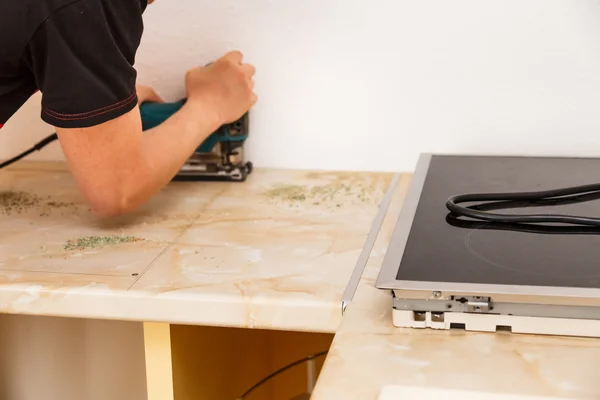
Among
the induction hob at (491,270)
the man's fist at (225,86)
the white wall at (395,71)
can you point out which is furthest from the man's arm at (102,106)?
the induction hob at (491,270)

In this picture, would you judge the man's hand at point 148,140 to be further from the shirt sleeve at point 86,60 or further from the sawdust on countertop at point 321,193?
the sawdust on countertop at point 321,193

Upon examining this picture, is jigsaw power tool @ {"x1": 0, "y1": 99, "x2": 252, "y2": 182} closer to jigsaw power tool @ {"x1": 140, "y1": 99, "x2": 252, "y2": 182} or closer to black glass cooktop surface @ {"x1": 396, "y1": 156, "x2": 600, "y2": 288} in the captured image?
jigsaw power tool @ {"x1": 140, "y1": 99, "x2": 252, "y2": 182}

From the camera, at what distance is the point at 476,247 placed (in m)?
0.87

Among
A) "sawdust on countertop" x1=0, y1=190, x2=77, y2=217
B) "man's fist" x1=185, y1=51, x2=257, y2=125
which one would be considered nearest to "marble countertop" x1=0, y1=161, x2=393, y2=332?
"sawdust on countertop" x1=0, y1=190, x2=77, y2=217

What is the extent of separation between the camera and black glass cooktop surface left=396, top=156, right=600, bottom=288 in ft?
2.56

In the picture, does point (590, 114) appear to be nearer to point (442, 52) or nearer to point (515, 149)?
point (515, 149)

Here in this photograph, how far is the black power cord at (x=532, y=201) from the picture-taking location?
35.6 inches

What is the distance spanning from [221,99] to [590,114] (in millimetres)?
597

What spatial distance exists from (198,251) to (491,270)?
1.22 feet

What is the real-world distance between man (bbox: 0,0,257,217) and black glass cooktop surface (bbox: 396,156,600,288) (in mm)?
374

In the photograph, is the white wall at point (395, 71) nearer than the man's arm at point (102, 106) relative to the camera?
No

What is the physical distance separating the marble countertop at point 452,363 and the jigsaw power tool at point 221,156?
56cm

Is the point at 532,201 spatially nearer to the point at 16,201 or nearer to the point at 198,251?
the point at 198,251

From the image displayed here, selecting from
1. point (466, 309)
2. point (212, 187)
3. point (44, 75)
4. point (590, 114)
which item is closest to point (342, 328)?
point (466, 309)
